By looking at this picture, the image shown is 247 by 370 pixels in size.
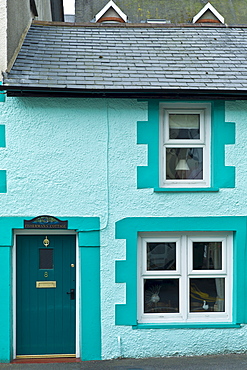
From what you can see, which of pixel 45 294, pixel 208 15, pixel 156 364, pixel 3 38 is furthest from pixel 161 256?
pixel 208 15

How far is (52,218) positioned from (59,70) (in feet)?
7.78

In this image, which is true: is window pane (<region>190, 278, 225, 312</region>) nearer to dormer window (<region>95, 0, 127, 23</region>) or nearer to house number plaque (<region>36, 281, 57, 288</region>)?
house number plaque (<region>36, 281, 57, 288</region>)

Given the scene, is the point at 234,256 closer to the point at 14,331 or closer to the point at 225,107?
the point at 225,107

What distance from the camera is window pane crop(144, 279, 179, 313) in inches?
307

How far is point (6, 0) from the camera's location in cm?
755

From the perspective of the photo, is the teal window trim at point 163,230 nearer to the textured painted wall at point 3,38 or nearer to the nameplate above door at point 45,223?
the nameplate above door at point 45,223

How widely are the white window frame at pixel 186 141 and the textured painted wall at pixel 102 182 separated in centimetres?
25

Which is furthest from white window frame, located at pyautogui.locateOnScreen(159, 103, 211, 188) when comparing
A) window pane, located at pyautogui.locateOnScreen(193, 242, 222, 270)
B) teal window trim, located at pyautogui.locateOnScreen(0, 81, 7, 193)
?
teal window trim, located at pyautogui.locateOnScreen(0, 81, 7, 193)

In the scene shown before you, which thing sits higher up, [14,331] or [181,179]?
[181,179]

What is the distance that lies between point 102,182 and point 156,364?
288cm

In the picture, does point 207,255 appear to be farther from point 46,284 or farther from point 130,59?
point 130,59

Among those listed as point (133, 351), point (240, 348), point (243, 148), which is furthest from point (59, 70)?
point (240, 348)

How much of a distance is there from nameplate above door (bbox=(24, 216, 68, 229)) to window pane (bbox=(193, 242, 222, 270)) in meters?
2.15

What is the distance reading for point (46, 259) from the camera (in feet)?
25.7
